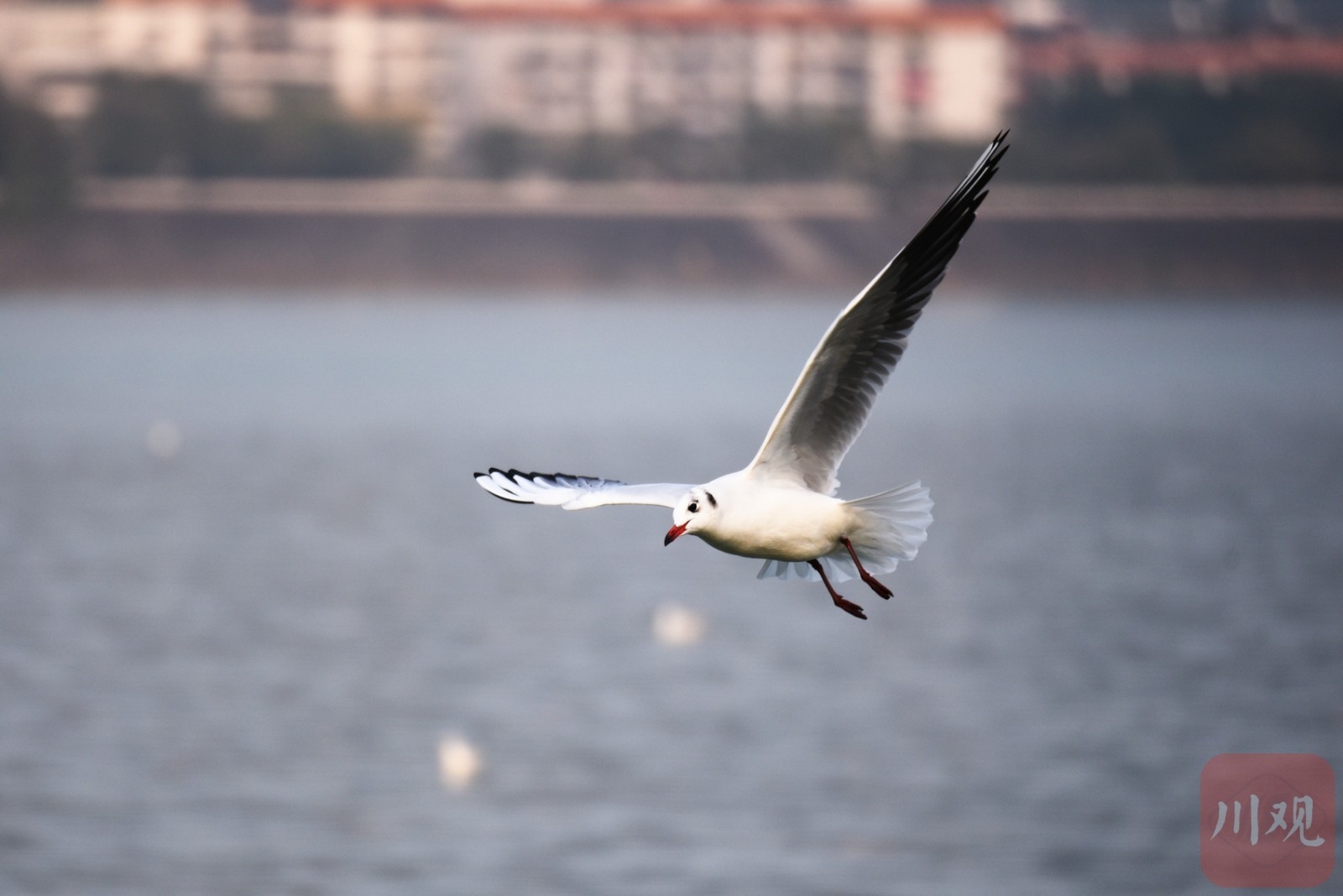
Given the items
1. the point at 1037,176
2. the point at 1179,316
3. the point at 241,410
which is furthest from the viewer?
the point at 1179,316

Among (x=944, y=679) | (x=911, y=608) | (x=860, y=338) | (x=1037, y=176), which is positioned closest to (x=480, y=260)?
(x=1037, y=176)

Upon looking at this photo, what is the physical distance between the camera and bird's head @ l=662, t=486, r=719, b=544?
30.0ft

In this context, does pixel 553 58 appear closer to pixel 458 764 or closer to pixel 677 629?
pixel 677 629

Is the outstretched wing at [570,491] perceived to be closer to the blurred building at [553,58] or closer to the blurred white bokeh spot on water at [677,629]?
the blurred white bokeh spot on water at [677,629]

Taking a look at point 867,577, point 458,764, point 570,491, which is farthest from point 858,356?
point 458,764

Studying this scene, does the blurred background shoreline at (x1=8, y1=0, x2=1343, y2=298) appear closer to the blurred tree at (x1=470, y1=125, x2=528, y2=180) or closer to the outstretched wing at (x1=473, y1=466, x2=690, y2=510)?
the blurred tree at (x1=470, y1=125, x2=528, y2=180)

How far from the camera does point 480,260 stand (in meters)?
112

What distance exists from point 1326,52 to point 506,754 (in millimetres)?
145289

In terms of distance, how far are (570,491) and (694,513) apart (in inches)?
38.8

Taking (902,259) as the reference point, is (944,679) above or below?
above

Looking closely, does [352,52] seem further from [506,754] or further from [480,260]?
[506,754]

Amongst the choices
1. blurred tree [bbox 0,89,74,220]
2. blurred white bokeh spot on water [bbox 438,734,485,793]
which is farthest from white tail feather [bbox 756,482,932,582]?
blurred tree [bbox 0,89,74,220]

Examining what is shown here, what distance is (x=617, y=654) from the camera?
32906 millimetres

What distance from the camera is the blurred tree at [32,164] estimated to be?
107 meters
